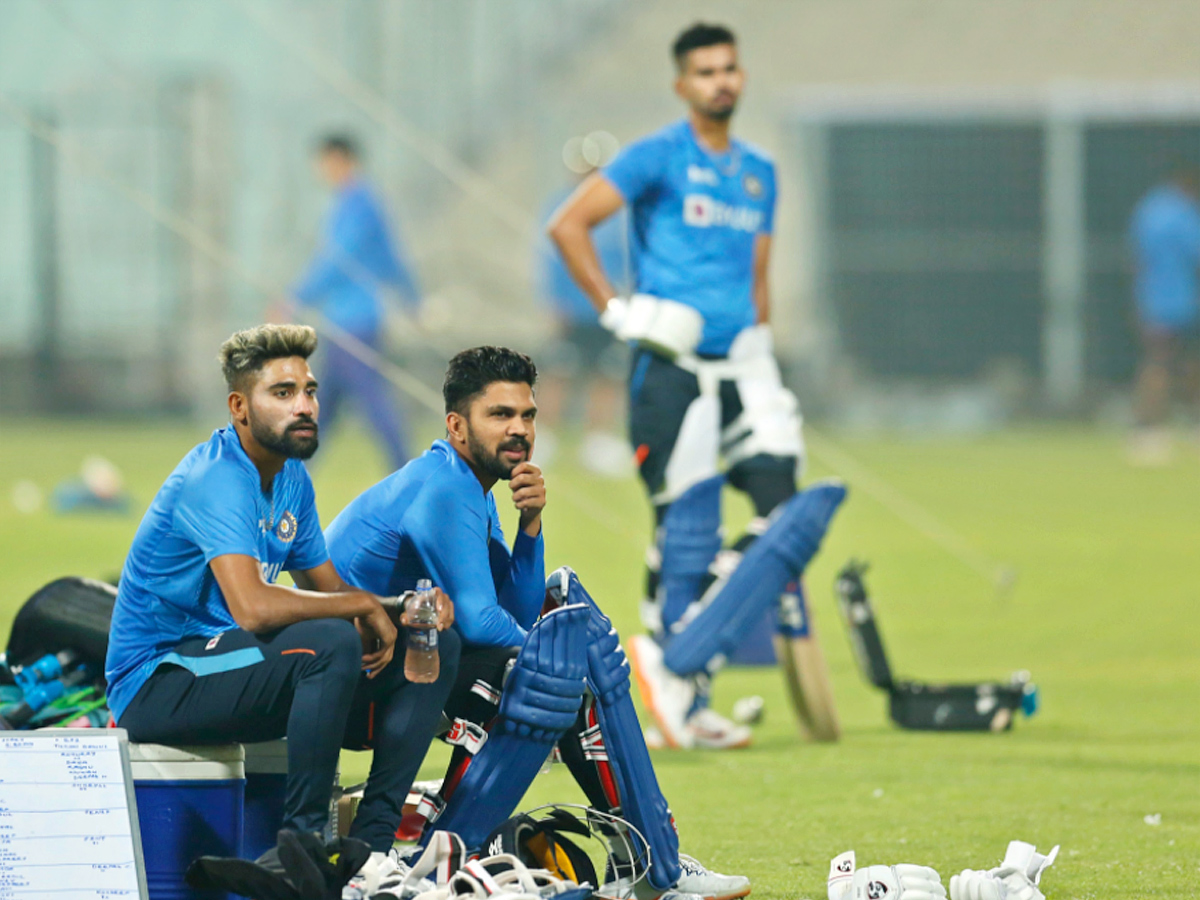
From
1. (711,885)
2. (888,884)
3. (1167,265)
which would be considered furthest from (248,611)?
(1167,265)

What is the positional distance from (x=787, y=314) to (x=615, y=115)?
3.39m

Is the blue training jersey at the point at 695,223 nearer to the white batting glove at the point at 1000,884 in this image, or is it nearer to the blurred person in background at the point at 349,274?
the white batting glove at the point at 1000,884

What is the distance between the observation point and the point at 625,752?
4152 mm

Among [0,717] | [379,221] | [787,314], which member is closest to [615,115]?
[787,314]

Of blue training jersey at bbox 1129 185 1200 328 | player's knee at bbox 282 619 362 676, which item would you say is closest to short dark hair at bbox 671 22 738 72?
player's knee at bbox 282 619 362 676

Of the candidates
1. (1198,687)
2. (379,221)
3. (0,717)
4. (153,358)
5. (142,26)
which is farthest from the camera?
(142,26)

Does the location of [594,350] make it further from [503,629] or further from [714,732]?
[503,629]

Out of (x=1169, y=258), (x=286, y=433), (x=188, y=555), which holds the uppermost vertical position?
(x=1169, y=258)

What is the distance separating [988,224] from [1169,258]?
458 centimetres

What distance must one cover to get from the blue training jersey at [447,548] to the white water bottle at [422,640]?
20cm

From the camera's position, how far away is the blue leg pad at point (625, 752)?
163 inches

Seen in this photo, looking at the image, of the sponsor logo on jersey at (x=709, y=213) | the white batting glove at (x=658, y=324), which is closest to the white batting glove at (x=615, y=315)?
the white batting glove at (x=658, y=324)

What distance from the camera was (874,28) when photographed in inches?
1057

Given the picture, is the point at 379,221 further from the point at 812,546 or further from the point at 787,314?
the point at 787,314
